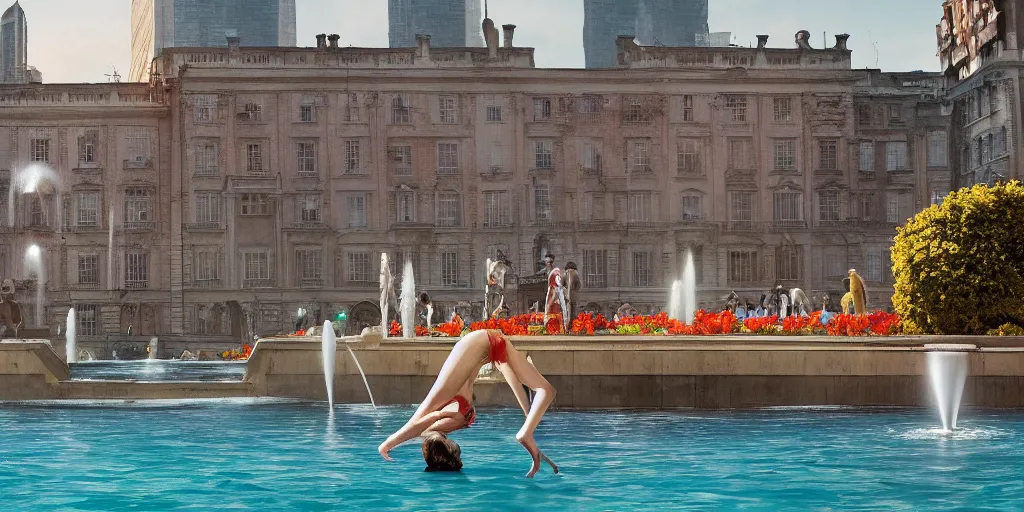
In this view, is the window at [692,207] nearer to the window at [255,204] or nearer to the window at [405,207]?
the window at [405,207]

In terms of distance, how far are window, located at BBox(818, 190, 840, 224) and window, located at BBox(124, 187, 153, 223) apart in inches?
1201

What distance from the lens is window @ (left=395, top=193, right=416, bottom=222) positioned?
6191 centimetres

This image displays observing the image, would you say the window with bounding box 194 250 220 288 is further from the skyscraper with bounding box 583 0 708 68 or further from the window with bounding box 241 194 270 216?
the skyscraper with bounding box 583 0 708 68

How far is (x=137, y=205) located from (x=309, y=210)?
7753 millimetres

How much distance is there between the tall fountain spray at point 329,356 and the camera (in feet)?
69.6

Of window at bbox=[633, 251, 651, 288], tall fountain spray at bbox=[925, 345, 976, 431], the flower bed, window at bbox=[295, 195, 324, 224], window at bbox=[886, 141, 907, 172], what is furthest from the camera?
window at bbox=[886, 141, 907, 172]

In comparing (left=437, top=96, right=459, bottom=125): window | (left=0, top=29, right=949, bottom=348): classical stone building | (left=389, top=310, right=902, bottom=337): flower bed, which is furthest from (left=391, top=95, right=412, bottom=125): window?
(left=389, top=310, right=902, bottom=337): flower bed

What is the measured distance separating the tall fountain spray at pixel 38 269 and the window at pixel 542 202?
22.1m

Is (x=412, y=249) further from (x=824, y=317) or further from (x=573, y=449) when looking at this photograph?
(x=573, y=449)

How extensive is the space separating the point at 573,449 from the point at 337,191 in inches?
1885

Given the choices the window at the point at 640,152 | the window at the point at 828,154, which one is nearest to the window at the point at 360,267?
the window at the point at 640,152

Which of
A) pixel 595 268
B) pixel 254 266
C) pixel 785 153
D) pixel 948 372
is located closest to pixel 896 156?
pixel 785 153

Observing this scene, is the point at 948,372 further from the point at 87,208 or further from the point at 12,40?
the point at 12,40

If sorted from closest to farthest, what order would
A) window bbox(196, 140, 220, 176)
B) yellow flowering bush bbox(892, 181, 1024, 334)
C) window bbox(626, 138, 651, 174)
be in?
yellow flowering bush bbox(892, 181, 1024, 334)
window bbox(196, 140, 220, 176)
window bbox(626, 138, 651, 174)
